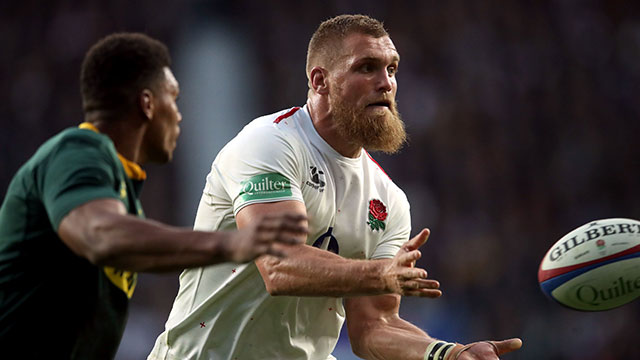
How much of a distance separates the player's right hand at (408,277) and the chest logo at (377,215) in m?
1.02

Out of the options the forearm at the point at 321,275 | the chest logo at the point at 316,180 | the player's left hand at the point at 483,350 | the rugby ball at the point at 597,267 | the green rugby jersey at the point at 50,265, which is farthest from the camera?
the rugby ball at the point at 597,267

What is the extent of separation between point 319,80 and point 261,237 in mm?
2558

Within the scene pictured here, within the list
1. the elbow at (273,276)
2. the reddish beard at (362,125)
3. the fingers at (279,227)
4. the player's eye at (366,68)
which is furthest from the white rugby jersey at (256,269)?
the fingers at (279,227)

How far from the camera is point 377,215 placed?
4656mm

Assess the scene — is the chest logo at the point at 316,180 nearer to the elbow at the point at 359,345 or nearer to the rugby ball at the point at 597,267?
the elbow at the point at 359,345

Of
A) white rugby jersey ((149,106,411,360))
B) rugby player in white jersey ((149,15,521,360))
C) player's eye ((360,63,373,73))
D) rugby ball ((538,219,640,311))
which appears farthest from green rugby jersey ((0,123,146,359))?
rugby ball ((538,219,640,311))

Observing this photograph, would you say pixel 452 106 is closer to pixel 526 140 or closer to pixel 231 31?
pixel 526 140

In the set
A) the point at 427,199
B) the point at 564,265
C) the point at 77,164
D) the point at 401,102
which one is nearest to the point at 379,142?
the point at 564,265

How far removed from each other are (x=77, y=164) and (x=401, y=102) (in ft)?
32.3

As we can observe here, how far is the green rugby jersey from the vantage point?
2.62 m

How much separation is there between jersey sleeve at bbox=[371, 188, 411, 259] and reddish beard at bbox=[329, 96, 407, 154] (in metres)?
0.36

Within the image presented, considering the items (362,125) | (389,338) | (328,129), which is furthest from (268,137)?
(389,338)

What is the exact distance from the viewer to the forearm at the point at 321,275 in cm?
366

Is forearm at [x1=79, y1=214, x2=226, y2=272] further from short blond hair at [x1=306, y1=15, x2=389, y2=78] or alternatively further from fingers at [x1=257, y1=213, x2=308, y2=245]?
short blond hair at [x1=306, y1=15, x2=389, y2=78]
